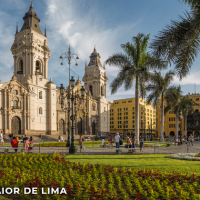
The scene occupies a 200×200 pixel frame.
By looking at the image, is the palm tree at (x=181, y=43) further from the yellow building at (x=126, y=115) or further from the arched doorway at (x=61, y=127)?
the yellow building at (x=126, y=115)

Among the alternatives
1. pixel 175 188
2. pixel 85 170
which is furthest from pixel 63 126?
pixel 175 188

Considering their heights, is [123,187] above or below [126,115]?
above

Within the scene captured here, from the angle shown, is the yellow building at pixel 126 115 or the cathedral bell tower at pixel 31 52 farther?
the yellow building at pixel 126 115

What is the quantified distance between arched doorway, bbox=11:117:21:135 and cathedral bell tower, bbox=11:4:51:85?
8.05 m

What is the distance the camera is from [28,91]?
4003cm

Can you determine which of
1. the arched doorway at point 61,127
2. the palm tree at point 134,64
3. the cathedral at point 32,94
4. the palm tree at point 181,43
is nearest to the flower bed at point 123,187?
the palm tree at point 181,43

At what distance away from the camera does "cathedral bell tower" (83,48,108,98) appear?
200ft

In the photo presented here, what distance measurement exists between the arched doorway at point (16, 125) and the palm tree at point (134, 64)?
2464 centimetres

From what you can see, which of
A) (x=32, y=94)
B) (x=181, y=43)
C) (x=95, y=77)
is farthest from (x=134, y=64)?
(x=95, y=77)

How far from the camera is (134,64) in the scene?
20.8m

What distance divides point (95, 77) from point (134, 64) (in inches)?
1580

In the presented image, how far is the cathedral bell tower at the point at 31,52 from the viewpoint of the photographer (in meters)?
42.4

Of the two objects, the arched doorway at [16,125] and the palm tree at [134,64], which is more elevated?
the palm tree at [134,64]

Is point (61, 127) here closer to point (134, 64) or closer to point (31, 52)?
point (31, 52)
